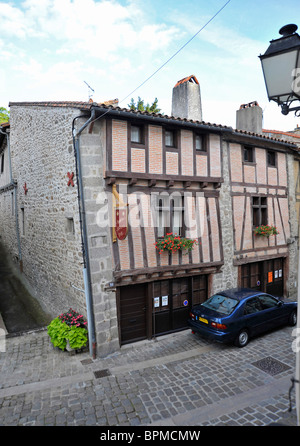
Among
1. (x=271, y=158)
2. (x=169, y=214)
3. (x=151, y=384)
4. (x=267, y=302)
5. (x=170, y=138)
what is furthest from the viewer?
(x=271, y=158)

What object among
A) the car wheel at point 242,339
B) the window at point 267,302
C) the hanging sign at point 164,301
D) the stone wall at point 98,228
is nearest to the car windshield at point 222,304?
the car wheel at point 242,339

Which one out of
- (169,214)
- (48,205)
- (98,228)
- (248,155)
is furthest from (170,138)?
(48,205)

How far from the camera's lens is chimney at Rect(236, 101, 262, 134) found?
11.4 m

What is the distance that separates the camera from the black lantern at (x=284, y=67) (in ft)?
10.2

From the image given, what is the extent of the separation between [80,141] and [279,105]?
461 centimetres

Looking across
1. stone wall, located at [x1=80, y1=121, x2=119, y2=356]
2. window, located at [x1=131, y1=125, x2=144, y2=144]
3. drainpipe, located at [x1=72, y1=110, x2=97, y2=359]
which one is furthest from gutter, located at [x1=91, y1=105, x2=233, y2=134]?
drainpipe, located at [x1=72, y1=110, x2=97, y2=359]

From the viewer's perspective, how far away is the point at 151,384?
572 centimetres

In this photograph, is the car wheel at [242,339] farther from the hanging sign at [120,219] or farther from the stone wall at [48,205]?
the stone wall at [48,205]

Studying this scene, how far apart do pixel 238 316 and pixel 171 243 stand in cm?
243

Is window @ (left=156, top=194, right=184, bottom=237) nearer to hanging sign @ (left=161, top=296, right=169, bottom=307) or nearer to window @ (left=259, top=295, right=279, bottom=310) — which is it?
hanging sign @ (left=161, top=296, right=169, bottom=307)

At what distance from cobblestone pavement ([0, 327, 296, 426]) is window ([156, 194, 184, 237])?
3080 millimetres

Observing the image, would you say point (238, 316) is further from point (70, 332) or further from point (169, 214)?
point (70, 332)

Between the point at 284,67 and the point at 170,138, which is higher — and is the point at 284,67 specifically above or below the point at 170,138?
below
